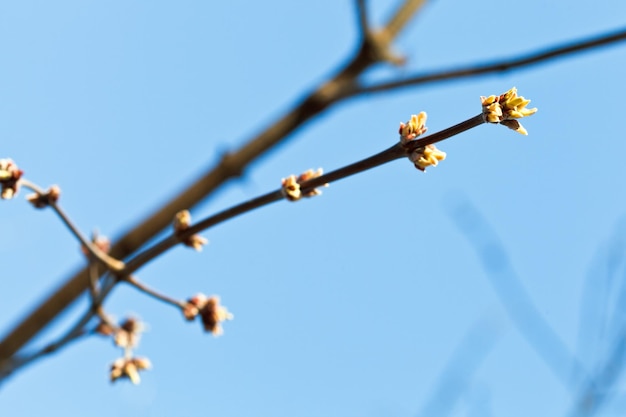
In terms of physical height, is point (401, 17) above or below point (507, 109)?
above

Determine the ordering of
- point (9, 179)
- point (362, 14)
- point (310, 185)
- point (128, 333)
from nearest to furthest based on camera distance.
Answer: point (310, 185)
point (9, 179)
point (128, 333)
point (362, 14)

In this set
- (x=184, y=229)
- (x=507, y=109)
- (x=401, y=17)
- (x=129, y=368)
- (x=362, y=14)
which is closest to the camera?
(x=507, y=109)

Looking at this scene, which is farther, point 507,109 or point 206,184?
point 206,184

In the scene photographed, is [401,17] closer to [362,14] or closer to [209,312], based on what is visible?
[362,14]

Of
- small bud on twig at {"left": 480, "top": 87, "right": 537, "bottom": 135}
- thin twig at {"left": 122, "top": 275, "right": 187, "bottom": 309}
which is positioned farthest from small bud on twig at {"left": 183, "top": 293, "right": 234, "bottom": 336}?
small bud on twig at {"left": 480, "top": 87, "right": 537, "bottom": 135}

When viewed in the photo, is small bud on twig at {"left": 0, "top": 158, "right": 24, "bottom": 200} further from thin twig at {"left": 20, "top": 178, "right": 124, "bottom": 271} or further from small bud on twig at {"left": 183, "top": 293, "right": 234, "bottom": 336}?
small bud on twig at {"left": 183, "top": 293, "right": 234, "bottom": 336}

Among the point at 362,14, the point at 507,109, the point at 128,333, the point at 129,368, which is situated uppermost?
the point at 362,14

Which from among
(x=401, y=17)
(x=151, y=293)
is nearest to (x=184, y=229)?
(x=151, y=293)

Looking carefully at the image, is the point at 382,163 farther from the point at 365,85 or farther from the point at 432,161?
the point at 365,85
